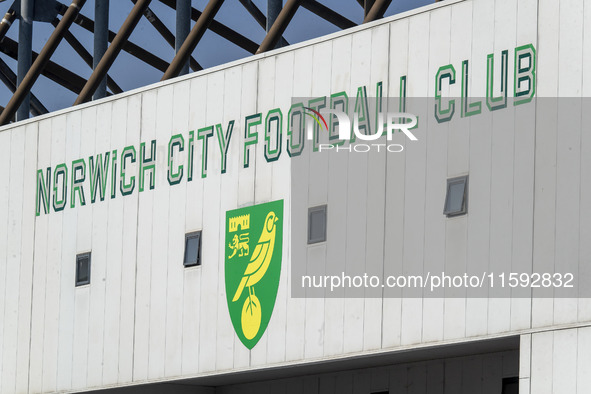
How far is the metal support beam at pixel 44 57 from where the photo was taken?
2462 centimetres

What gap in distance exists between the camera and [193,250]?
20219mm

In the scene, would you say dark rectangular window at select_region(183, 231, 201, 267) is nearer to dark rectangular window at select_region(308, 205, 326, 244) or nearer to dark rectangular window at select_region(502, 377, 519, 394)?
dark rectangular window at select_region(308, 205, 326, 244)

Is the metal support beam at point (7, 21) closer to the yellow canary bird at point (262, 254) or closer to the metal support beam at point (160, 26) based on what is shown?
the metal support beam at point (160, 26)

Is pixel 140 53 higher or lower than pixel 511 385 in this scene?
higher

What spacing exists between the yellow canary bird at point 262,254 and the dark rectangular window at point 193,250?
1.10 metres

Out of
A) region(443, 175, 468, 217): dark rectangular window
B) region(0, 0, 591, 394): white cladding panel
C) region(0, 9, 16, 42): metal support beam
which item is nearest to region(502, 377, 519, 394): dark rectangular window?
region(0, 0, 591, 394): white cladding panel

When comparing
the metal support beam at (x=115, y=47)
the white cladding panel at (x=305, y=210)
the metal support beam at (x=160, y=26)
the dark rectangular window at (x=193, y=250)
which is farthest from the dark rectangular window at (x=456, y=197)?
the metal support beam at (x=160, y=26)

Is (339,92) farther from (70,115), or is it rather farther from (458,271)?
(70,115)

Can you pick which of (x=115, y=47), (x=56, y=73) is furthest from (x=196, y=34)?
(x=56, y=73)

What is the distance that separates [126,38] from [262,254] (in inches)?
246

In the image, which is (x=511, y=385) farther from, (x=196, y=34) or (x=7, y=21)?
(x=7, y=21)

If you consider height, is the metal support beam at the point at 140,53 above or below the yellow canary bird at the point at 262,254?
above

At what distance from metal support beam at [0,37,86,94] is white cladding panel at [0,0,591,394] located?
8.36 metres

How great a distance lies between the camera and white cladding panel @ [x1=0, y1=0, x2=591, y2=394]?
1573 centimetres
